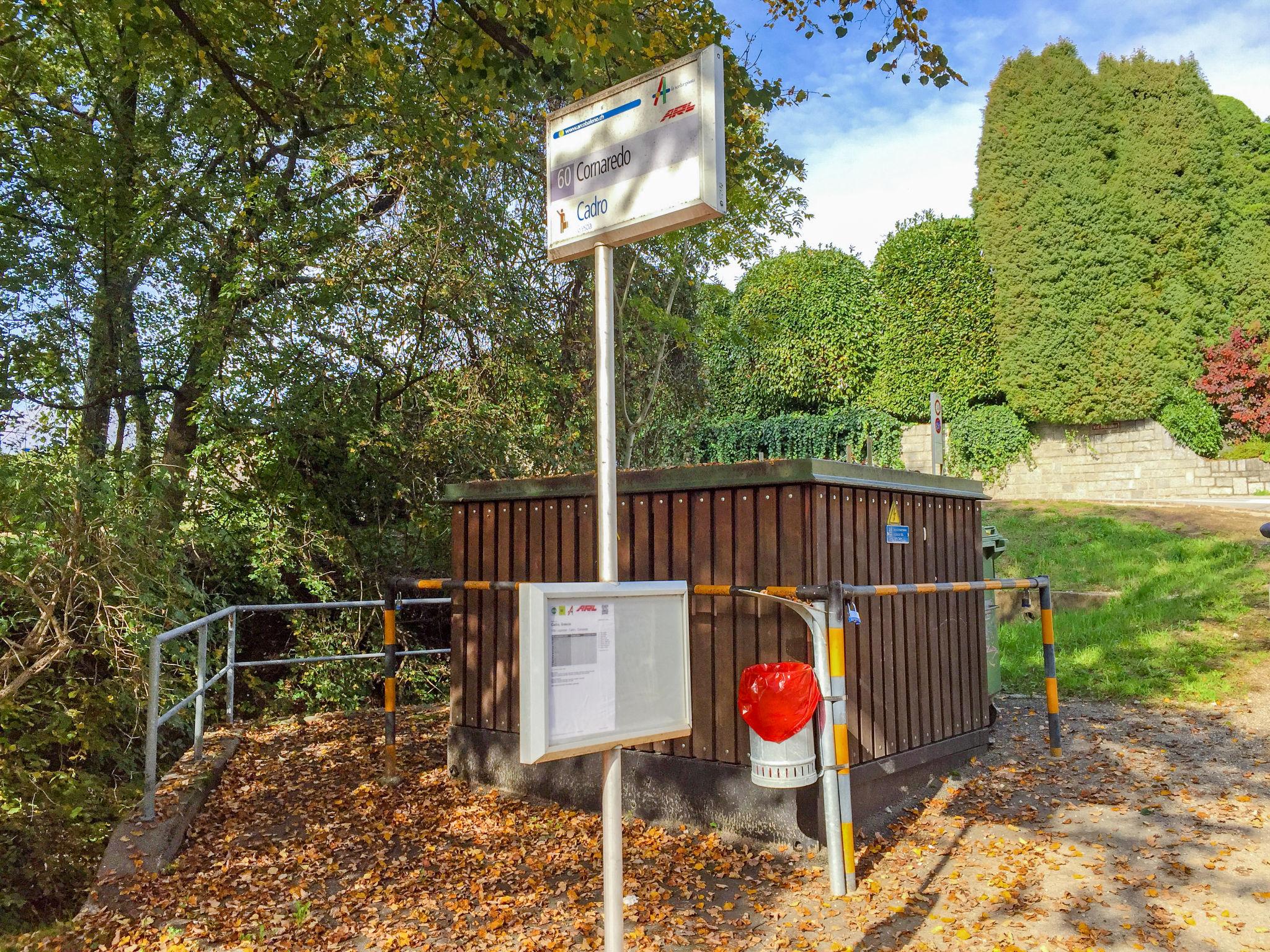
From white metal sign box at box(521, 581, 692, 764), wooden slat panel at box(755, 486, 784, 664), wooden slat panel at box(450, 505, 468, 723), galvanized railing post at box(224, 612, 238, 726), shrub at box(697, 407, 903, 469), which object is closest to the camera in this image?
white metal sign box at box(521, 581, 692, 764)

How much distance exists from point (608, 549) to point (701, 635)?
7.99ft

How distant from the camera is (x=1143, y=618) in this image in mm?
9484

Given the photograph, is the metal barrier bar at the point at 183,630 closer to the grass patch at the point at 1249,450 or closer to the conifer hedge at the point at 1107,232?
A: the conifer hedge at the point at 1107,232

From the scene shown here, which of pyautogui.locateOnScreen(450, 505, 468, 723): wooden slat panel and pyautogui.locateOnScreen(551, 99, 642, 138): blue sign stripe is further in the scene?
pyautogui.locateOnScreen(450, 505, 468, 723): wooden slat panel

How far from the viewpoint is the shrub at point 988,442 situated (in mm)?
19328

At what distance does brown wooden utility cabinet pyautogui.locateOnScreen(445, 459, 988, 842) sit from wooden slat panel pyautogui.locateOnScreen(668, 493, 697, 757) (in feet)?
0.03

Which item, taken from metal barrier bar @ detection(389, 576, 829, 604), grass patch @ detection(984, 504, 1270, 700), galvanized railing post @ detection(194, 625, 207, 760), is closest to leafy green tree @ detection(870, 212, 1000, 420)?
grass patch @ detection(984, 504, 1270, 700)

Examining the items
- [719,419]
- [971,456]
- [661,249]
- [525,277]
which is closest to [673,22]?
[525,277]

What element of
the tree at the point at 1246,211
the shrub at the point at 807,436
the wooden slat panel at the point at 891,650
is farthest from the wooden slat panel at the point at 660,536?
the tree at the point at 1246,211

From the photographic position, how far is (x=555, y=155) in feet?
8.50

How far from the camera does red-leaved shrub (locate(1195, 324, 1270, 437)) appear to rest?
1703 centimetres

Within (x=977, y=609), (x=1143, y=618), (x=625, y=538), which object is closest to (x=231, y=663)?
(x=625, y=538)

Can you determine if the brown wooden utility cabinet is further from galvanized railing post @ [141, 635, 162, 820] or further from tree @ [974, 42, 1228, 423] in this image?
tree @ [974, 42, 1228, 423]

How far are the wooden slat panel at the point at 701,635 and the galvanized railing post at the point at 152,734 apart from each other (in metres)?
2.71
